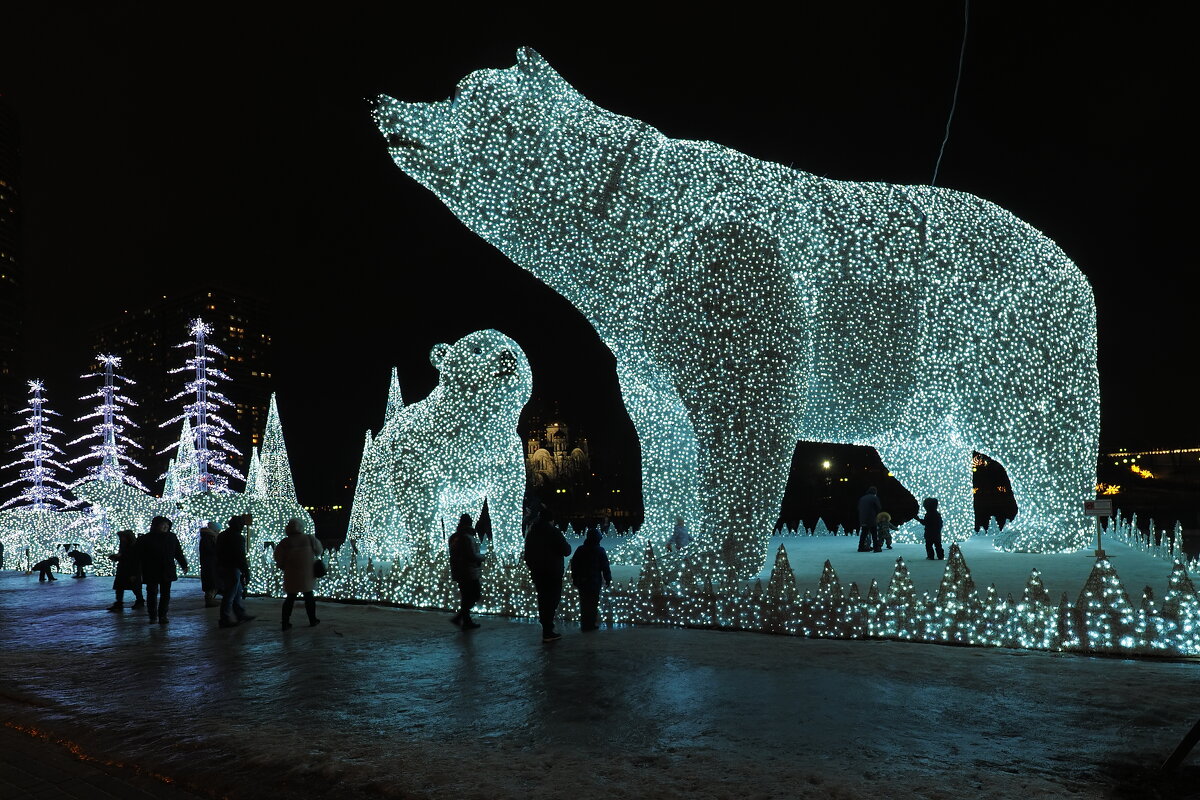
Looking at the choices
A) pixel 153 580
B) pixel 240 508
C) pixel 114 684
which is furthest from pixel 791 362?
pixel 240 508

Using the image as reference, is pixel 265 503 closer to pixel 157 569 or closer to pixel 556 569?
pixel 157 569

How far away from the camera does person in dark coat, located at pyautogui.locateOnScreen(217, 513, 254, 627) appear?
7031 mm

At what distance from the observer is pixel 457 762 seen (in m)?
3.11

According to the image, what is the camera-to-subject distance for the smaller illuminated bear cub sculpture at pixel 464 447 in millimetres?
8484

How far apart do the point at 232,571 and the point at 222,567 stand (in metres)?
0.11

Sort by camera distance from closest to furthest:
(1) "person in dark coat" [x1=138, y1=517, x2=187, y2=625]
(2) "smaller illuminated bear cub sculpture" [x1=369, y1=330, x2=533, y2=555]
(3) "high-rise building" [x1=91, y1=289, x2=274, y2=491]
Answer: (1) "person in dark coat" [x1=138, y1=517, x2=187, y2=625], (2) "smaller illuminated bear cub sculpture" [x1=369, y1=330, x2=533, y2=555], (3) "high-rise building" [x1=91, y1=289, x2=274, y2=491]

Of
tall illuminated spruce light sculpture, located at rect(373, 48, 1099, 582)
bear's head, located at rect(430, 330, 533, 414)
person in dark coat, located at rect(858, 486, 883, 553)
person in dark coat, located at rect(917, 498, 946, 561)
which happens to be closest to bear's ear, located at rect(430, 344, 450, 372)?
bear's head, located at rect(430, 330, 533, 414)

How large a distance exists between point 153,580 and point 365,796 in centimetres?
593

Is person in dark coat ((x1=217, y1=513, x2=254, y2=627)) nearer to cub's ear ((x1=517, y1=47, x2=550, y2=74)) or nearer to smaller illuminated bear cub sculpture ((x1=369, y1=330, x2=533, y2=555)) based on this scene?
smaller illuminated bear cub sculpture ((x1=369, y1=330, x2=533, y2=555))

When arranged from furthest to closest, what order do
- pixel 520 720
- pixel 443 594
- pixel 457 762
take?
pixel 443 594, pixel 520 720, pixel 457 762

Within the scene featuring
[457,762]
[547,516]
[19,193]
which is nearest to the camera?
[457,762]

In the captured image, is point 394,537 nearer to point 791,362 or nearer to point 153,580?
point 153,580

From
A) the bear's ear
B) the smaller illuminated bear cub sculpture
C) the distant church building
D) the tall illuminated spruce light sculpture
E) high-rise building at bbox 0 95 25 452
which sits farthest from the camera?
high-rise building at bbox 0 95 25 452

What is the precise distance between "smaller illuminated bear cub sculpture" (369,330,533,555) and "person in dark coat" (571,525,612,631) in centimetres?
283
